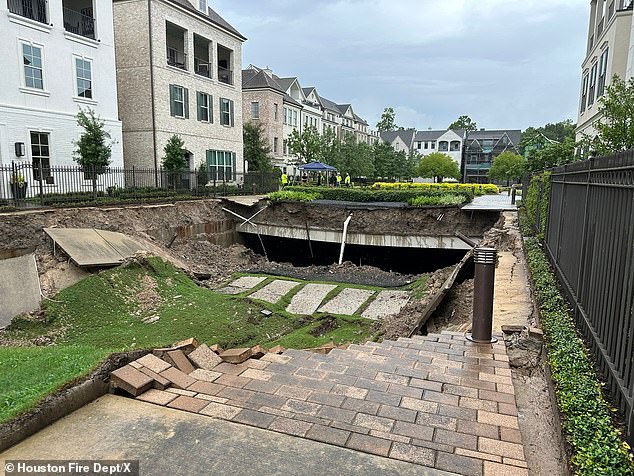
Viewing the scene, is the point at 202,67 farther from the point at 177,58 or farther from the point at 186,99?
the point at 186,99

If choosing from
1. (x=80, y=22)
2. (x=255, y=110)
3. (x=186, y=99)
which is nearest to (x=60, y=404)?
(x=80, y=22)

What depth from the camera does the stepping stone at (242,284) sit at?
495 inches

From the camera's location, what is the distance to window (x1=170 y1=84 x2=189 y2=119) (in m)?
25.5

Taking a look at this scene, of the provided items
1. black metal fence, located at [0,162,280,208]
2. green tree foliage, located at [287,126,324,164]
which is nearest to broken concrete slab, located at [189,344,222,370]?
black metal fence, located at [0,162,280,208]

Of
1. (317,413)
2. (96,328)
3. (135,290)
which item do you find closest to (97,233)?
(135,290)

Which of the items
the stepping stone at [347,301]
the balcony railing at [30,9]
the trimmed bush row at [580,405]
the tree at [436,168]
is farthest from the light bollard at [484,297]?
the tree at [436,168]

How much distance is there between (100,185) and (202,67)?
1326 centimetres

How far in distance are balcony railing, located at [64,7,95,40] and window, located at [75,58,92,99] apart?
1.54 meters

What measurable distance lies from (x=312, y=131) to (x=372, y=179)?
→ 17.9 m

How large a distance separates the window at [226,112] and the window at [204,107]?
119cm

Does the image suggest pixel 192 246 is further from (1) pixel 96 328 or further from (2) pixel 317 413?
(2) pixel 317 413

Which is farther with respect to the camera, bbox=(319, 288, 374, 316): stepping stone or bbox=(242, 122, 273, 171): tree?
bbox=(242, 122, 273, 171): tree

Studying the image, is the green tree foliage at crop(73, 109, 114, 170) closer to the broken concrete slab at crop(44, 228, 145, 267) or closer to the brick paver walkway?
the broken concrete slab at crop(44, 228, 145, 267)

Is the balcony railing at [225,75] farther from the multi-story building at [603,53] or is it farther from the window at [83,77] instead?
the multi-story building at [603,53]
